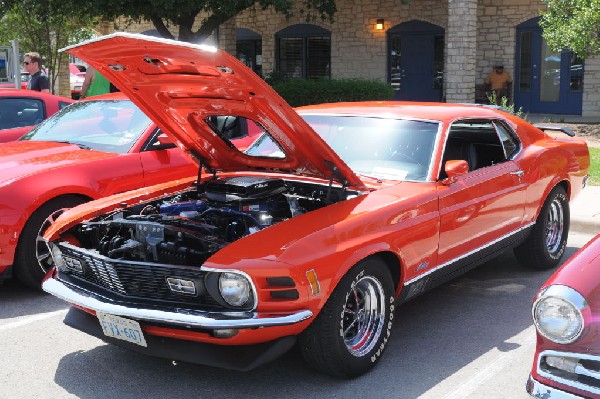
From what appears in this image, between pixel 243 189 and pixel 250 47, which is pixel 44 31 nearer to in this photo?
pixel 250 47

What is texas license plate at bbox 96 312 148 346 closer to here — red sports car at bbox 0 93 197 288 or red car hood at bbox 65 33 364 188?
red car hood at bbox 65 33 364 188

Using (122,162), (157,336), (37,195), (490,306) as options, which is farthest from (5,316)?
(490,306)

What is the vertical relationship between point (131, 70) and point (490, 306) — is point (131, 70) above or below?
above

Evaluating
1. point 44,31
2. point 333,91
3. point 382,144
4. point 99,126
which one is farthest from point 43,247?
point 44,31

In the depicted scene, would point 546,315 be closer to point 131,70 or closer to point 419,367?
point 419,367

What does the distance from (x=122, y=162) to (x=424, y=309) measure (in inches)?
115

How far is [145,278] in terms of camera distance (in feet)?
13.5

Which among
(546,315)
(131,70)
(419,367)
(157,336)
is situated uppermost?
(131,70)

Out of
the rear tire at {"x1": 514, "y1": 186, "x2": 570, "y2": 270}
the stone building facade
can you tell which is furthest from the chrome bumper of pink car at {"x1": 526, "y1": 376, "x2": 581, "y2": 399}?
the stone building facade

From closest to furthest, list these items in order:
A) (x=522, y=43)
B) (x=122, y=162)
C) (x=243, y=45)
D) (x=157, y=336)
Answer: (x=157, y=336) → (x=122, y=162) → (x=522, y=43) → (x=243, y=45)

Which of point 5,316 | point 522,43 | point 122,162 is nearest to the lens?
point 5,316

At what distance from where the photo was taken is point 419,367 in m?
4.59

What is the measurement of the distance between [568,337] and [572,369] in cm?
14

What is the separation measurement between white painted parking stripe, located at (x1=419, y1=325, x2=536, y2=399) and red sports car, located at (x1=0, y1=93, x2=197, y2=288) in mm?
3374
